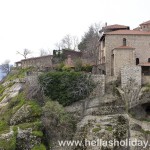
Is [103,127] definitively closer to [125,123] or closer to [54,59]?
[125,123]

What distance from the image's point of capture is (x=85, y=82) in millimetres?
42469

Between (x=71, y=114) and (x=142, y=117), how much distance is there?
814 cm

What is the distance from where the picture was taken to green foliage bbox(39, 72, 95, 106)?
138 feet

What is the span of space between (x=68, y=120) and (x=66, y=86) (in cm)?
492

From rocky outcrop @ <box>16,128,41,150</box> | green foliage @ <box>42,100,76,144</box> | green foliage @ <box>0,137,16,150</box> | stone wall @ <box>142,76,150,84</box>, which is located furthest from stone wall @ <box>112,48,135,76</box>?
green foliage @ <box>0,137,16,150</box>

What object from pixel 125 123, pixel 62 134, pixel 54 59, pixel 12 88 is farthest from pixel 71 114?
pixel 54 59

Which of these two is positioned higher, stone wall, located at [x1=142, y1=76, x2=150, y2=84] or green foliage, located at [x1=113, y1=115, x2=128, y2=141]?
stone wall, located at [x1=142, y1=76, x2=150, y2=84]

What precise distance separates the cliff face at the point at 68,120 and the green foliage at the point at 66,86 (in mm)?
700

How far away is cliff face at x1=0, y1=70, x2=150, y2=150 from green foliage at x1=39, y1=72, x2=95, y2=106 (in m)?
0.70

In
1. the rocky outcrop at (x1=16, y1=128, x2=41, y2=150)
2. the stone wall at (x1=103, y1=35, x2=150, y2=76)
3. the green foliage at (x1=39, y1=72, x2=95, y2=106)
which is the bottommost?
the rocky outcrop at (x1=16, y1=128, x2=41, y2=150)

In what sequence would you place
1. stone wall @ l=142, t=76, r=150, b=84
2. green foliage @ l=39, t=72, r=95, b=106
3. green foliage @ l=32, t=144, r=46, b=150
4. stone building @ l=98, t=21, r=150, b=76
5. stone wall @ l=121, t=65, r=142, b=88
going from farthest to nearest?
stone building @ l=98, t=21, r=150, b=76 < stone wall @ l=142, t=76, r=150, b=84 < stone wall @ l=121, t=65, r=142, b=88 < green foliage @ l=39, t=72, r=95, b=106 < green foliage @ l=32, t=144, r=46, b=150

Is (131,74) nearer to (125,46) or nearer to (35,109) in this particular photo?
(125,46)

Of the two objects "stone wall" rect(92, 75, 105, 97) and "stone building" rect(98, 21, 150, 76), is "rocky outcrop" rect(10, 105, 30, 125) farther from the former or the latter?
"stone building" rect(98, 21, 150, 76)

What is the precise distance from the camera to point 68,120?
128 ft
